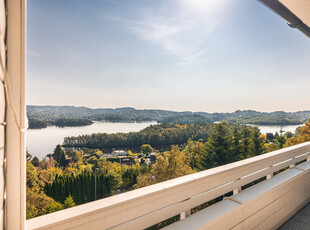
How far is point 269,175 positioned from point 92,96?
25.4 metres

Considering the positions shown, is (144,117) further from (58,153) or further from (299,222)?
(299,222)

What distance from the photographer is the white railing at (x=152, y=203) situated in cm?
63

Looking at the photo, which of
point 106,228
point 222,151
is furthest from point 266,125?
point 106,228

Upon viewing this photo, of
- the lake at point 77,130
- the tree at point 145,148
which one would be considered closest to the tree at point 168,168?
the tree at point 145,148

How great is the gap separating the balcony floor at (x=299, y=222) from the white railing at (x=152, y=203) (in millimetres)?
559

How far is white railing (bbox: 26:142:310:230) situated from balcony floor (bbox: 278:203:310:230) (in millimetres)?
559

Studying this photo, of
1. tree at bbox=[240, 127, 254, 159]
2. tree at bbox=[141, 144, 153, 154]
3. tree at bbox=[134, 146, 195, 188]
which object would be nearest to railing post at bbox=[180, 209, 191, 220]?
tree at bbox=[141, 144, 153, 154]

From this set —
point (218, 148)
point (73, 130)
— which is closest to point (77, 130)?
point (73, 130)

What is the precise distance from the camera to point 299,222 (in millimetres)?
1588

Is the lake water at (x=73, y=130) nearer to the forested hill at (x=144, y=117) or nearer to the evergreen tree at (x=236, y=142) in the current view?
the forested hill at (x=144, y=117)

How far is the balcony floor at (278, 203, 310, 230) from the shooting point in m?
1.52

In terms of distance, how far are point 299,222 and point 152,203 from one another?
1.46 m

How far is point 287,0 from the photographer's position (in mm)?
1096

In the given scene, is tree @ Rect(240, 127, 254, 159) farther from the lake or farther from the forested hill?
the lake
